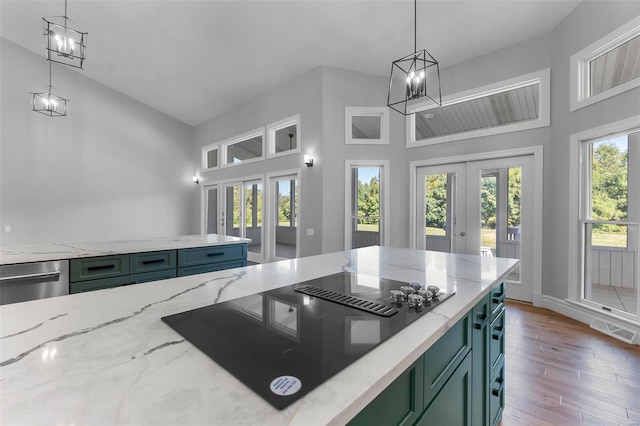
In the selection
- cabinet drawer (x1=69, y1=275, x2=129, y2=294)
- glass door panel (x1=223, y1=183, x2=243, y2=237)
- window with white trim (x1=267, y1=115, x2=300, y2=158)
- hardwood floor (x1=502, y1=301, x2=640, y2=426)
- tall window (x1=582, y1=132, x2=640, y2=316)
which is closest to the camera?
hardwood floor (x1=502, y1=301, x2=640, y2=426)

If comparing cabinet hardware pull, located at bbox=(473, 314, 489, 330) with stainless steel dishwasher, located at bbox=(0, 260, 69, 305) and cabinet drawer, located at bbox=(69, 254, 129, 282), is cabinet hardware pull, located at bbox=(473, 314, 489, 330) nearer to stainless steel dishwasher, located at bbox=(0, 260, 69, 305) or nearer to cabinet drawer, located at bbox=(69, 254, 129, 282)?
cabinet drawer, located at bbox=(69, 254, 129, 282)

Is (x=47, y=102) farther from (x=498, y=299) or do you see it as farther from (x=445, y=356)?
(x=498, y=299)

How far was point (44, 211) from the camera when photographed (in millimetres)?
5723

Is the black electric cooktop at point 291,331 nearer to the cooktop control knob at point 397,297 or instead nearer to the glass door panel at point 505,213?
the cooktop control knob at point 397,297

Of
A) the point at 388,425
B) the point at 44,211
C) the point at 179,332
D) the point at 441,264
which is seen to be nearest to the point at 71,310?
the point at 179,332

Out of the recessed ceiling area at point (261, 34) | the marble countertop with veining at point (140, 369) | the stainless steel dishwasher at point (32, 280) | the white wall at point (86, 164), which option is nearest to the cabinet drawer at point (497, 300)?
the marble countertop with veining at point (140, 369)

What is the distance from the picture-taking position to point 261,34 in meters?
4.21

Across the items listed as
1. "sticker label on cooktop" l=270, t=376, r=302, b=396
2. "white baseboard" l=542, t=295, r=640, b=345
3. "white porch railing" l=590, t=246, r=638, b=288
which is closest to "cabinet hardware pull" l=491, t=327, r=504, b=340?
"sticker label on cooktop" l=270, t=376, r=302, b=396

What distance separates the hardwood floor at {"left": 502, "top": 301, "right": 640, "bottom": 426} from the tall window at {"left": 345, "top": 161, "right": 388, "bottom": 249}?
7.59ft

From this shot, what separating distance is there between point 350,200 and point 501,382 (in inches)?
135

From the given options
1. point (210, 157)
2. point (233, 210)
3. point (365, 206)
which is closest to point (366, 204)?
point (365, 206)

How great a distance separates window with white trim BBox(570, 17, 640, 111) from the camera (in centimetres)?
279

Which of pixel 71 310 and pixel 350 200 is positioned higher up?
pixel 350 200

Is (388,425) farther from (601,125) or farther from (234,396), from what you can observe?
(601,125)
